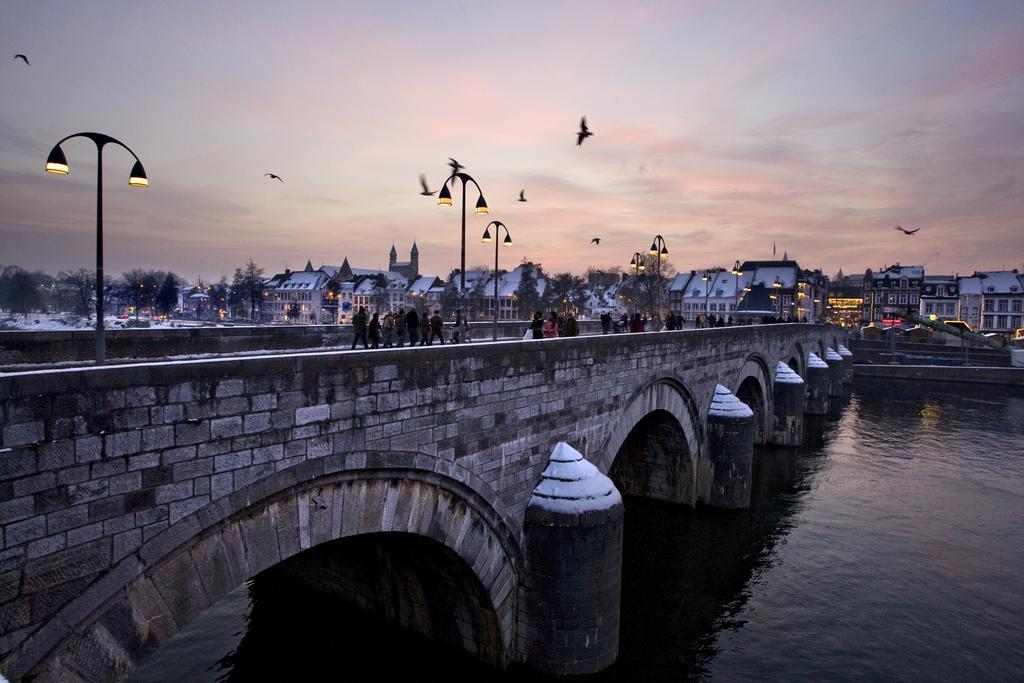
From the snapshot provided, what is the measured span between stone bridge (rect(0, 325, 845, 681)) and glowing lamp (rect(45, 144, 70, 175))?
3825mm

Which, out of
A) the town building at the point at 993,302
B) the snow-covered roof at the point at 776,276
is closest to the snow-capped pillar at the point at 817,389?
the snow-covered roof at the point at 776,276

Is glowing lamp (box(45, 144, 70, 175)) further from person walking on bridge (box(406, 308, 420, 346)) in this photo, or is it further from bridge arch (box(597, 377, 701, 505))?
bridge arch (box(597, 377, 701, 505))

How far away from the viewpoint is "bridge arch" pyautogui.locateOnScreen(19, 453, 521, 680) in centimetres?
498

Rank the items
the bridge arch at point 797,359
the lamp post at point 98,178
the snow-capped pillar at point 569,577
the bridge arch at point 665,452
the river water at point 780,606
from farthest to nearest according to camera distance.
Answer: the bridge arch at point 797,359 → the bridge arch at point 665,452 → the river water at point 780,606 → the snow-capped pillar at point 569,577 → the lamp post at point 98,178

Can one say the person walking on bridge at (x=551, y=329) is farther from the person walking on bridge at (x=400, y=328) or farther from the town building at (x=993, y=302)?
the town building at (x=993, y=302)

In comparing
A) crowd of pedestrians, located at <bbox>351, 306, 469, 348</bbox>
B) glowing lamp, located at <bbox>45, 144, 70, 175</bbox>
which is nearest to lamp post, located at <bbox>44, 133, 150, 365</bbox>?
glowing lamp, located at <bbox>45, 144, 70, 175</bbox>

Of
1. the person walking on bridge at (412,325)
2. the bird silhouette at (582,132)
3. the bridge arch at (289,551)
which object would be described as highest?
the bird silhouette at (582,132)

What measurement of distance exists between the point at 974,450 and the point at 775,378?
9.17m

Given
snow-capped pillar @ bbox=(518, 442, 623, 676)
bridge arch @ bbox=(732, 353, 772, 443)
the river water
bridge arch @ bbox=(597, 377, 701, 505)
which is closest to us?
snow-capped pillar @ bbox=(518, 442, 623, 676)

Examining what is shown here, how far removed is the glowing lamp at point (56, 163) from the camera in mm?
7434

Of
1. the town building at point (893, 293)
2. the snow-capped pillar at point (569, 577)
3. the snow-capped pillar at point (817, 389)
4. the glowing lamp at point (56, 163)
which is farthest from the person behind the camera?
the town building at point (893, 293)

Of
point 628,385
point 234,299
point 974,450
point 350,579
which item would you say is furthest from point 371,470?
point 234,299

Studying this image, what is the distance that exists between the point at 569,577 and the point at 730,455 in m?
10.9

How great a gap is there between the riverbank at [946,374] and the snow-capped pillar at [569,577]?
55.6 meters
